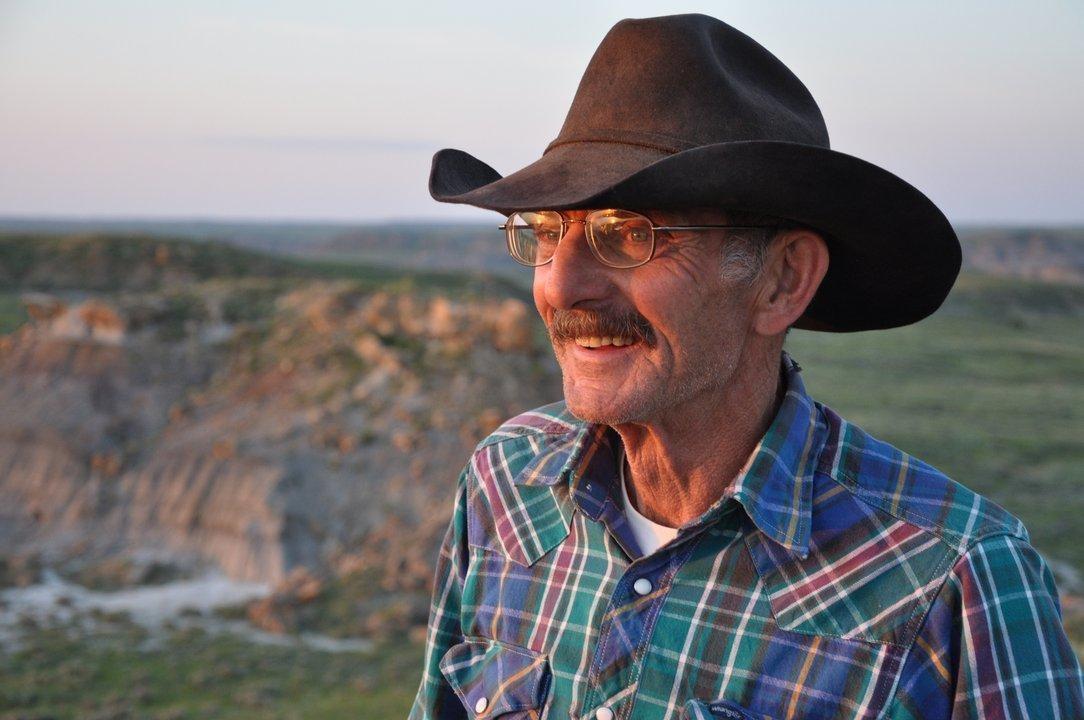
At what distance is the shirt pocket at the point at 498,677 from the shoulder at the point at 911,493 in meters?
0.81

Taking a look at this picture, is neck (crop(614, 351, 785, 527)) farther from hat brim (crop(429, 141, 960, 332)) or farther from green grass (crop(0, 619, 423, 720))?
green grass (crop(0, 619, 423, 720))

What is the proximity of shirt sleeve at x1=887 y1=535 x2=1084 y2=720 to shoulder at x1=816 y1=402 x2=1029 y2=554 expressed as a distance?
5cm

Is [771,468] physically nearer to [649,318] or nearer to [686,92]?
[649,318]

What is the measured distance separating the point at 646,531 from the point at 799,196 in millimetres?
862

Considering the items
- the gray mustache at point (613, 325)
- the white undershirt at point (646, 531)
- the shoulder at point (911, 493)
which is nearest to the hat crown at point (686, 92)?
the gray mustache at point (613, 325)

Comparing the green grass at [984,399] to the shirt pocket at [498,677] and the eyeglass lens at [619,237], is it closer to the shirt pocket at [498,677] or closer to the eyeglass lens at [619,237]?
the shirt pocket at [498,677]

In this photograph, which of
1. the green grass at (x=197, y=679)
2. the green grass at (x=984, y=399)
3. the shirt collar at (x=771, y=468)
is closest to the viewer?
the shirt collar at (x=771, y=468)

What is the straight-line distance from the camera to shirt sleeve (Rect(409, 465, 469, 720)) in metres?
2.84

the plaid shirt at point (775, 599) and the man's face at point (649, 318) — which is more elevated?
the man's face at point (649, 318)

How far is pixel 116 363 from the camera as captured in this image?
616 inches

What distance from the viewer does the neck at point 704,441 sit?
A: 251cm

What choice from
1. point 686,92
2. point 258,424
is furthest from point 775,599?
point 258,424

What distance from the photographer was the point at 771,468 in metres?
2.38

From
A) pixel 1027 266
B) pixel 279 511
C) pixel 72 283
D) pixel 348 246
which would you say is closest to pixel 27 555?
pixel 279 511
